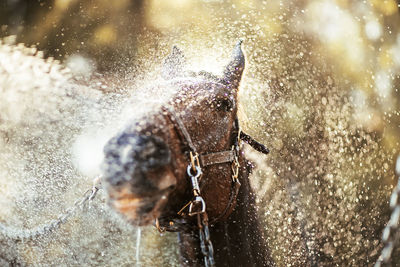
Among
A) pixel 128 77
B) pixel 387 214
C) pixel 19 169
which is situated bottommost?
pixel 387 214

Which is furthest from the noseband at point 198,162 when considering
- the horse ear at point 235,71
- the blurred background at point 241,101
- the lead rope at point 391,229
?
the lead rope at point 391,229

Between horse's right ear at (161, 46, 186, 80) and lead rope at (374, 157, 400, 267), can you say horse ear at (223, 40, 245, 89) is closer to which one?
horse's right ear at (161, 46, 186, 80)

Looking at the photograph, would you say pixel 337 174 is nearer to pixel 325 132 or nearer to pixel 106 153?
pixel 325 132

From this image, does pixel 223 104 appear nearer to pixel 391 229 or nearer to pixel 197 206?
pixel 197 206

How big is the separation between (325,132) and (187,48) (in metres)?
1.35

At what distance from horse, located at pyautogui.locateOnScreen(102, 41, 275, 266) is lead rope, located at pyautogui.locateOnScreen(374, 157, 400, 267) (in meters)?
1.90

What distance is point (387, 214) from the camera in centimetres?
294

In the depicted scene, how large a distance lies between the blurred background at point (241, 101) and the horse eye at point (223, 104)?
0.78 metres

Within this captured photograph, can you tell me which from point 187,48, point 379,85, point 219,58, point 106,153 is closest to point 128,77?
point 187,48

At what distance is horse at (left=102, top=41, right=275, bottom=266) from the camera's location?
3.30ft

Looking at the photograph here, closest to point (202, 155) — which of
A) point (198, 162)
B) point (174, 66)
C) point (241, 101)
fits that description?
point (198, 162)

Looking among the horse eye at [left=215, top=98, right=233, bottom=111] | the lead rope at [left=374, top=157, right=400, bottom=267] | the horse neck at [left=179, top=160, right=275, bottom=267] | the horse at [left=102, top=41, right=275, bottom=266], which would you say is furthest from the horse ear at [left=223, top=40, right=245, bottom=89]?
the lead rope at [left=374, top=157, right=400, bottom=267]

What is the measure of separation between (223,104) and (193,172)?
1.26 ft

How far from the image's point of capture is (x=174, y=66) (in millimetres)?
1773
